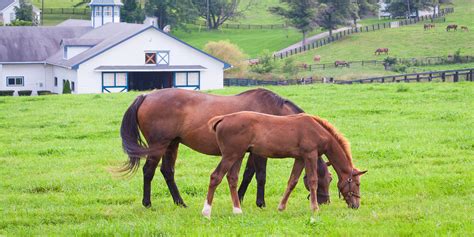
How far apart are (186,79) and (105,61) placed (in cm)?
629

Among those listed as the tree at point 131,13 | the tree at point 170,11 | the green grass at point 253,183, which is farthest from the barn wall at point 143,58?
the tree at point 170,11

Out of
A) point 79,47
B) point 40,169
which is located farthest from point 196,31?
point 40,169

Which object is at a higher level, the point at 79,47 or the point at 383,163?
the point at 79,47

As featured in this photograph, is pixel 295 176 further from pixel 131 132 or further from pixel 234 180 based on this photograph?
pixel 131 132

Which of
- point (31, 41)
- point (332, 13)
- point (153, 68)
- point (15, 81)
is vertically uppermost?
point (332, 13)

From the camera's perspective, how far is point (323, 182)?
12.0 m

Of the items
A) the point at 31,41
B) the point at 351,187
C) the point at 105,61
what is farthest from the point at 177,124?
the point at 31,41

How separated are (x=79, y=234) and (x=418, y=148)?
29.5 feet

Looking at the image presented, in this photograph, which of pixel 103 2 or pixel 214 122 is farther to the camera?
pixel 103 2

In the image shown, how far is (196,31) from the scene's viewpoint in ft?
357

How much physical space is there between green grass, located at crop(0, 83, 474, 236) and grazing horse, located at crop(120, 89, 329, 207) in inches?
22.8

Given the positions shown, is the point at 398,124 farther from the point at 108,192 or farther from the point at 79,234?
the point at 79,234

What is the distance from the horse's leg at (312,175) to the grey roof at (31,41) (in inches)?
2162

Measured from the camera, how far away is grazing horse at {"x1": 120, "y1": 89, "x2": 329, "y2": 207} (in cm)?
1231
